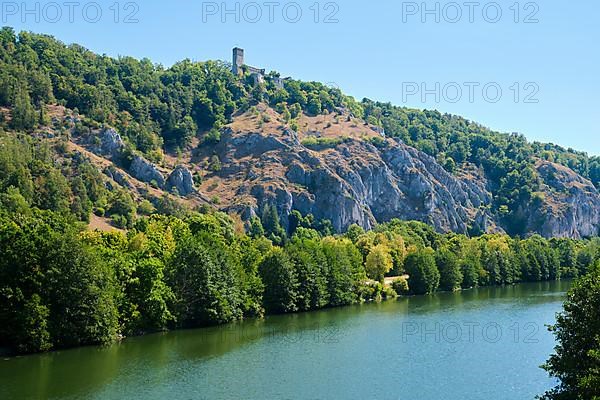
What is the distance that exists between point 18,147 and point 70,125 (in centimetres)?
3725

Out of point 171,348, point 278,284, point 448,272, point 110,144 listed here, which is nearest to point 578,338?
point 171,348

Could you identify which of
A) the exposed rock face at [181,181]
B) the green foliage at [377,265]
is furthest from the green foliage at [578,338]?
the exposed rock face at [181,181]

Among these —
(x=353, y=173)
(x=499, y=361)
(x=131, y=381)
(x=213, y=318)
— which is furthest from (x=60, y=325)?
(x=353, y=173)

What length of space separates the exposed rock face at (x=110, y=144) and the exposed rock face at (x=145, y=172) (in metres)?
5.68

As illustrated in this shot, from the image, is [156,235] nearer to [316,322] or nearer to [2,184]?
[316,322]

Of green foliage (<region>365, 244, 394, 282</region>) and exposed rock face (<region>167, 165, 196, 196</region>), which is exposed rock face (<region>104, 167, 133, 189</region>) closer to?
exposed rock face (<region>167, 165, 196, 196</region>)

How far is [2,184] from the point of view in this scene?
115 m

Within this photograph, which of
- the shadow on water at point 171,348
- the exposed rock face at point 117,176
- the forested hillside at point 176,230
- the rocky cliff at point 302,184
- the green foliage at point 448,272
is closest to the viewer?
the shadow on water at point 171,348

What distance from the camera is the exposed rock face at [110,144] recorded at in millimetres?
165875

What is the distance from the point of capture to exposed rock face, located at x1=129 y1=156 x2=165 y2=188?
166000mm

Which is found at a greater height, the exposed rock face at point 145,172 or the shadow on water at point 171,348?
the exposed rock face at point 145,172

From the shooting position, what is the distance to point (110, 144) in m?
167

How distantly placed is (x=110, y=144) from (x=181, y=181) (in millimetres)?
20874

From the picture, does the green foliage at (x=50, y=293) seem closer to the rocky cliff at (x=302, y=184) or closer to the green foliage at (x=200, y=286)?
the green foliage at (x=200, y=286)
